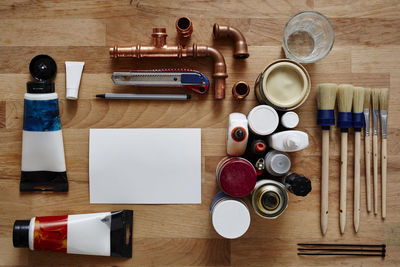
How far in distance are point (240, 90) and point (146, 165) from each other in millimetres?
334

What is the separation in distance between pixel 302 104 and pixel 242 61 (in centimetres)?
21

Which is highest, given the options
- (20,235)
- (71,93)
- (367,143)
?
(71,93)

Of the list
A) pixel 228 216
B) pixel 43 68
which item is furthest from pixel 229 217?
pixel 43 68

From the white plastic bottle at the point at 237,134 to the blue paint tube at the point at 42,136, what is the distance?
0.47m

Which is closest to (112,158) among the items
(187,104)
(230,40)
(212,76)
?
(187,104)

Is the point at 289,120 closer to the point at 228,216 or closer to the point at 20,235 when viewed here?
the point at 228,216

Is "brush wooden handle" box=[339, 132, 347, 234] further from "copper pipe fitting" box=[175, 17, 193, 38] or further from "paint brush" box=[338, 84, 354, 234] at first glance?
"copper pipe fitting" box=[175, 17, 193, 38]

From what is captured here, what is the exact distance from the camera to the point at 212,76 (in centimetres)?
83

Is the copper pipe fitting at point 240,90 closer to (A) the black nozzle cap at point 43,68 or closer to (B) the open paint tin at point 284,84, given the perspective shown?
(B) the open paint tin at point 284,84

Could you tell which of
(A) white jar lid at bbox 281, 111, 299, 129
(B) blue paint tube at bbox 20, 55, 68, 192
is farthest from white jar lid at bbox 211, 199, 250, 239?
(B) blue paint tube at bbox 20, 55, 68, 192

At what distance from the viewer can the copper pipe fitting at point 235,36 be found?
2.58ft

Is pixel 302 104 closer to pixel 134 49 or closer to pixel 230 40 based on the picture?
pixel 230 40

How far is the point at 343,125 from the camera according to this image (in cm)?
80

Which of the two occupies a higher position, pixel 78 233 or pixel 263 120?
pixel 263 120
